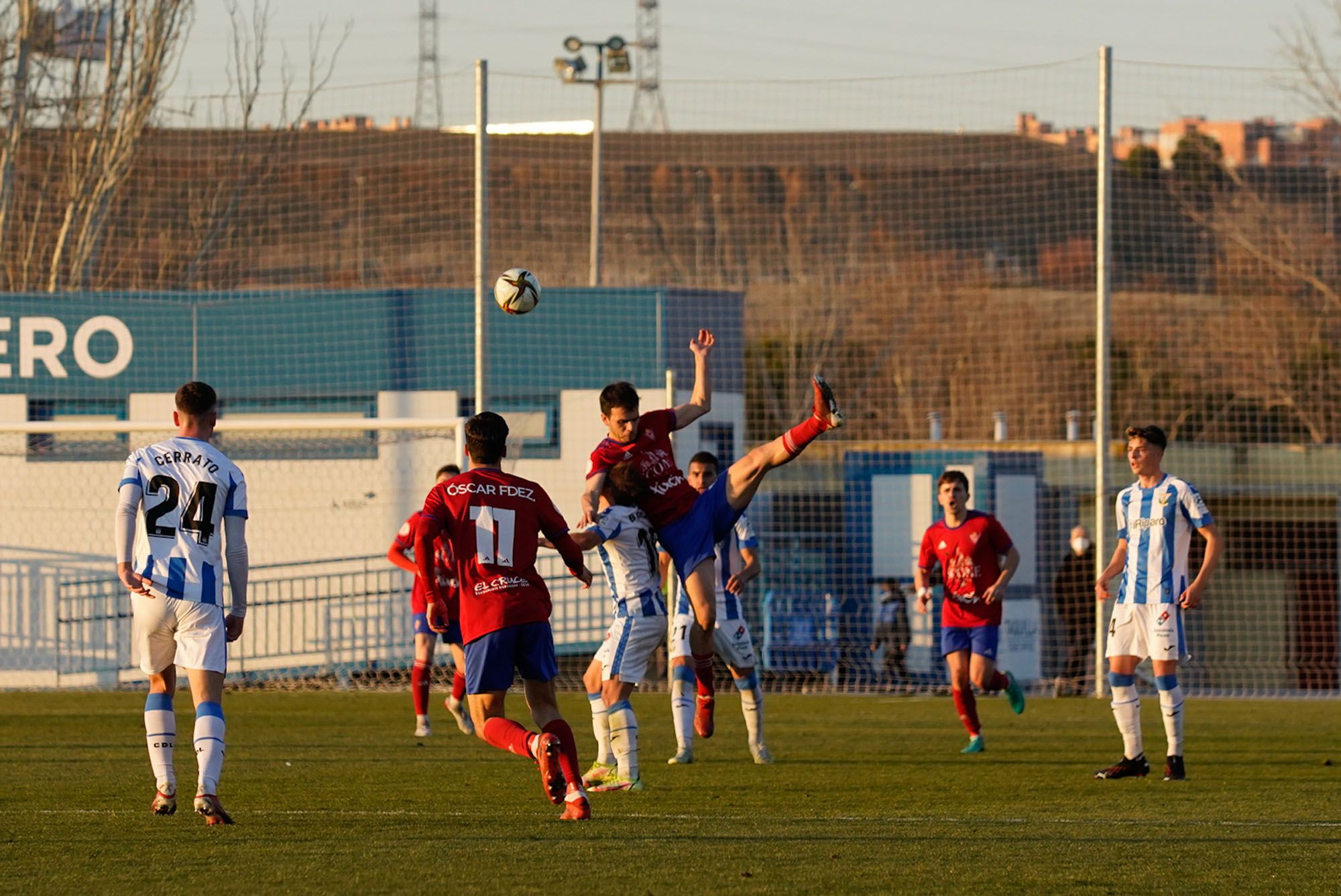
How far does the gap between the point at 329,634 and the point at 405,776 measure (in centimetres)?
875

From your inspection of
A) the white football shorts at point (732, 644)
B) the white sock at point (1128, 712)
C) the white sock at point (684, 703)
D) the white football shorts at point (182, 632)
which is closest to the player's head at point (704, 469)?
the white football shorts at point (732, 644)

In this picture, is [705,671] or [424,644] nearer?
[705,671]

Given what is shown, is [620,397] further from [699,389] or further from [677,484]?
[699,389]

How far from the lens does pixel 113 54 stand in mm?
23594

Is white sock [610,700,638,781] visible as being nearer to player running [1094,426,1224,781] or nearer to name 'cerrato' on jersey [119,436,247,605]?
name 'cerrato' on jersey [119,436,247,605]

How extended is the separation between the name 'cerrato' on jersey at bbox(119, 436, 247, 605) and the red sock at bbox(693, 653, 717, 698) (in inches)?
124

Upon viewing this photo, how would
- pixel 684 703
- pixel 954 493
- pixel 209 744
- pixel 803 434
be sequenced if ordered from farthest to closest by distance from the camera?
1. pixel 954 493
2. pixel 684 703
3. pixel 803 434
4. pixel 209 744

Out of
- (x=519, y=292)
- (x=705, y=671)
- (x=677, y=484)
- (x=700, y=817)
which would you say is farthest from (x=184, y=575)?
(x=519, y=292)

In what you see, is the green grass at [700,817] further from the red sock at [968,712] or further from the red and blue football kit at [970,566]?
the red and blue football kit at [970,566]

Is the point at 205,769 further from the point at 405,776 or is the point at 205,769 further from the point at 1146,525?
the point at 1146,525

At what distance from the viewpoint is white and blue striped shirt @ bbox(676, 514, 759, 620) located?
10406 millimetres

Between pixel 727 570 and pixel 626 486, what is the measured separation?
8.38ft

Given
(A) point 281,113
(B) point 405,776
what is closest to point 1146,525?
(B) point 405,776

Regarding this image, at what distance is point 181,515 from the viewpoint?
7133mm
